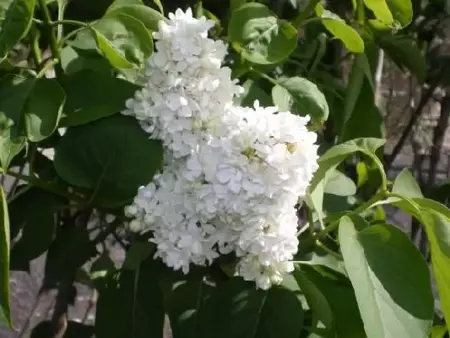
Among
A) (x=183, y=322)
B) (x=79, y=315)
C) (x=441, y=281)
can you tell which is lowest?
(x=79, y=315)

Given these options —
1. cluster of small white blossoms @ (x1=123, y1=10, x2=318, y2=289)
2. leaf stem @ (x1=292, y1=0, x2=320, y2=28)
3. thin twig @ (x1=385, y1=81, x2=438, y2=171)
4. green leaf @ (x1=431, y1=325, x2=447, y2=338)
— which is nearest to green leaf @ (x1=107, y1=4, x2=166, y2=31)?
cluster of small white blossoms @ (x1=123, y1=10, x2=318, y2=289)

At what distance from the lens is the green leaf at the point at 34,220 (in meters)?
0.57

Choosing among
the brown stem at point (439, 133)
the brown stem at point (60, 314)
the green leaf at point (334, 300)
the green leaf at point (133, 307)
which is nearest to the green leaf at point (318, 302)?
the green leaf at point (334, 300)

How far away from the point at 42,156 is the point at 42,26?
137 mm

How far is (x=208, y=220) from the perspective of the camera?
48 centimetres

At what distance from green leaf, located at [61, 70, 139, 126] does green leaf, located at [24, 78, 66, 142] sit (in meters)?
0.02

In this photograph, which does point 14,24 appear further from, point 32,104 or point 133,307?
point 133,307

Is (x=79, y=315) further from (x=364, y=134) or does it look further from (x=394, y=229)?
(x=394, y=229)

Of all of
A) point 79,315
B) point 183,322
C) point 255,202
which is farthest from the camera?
point 79,315

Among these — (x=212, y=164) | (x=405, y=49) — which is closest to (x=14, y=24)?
(x=212, y=164)

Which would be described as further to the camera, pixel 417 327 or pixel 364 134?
pixel 364 134

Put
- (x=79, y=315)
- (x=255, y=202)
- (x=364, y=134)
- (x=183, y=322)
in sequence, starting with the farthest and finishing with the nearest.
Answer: (x=79, y=315) → (x=364, y=134) → (x=183, y=322) → (x=255, y=202)

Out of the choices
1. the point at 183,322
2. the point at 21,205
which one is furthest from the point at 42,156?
the point at 183,322

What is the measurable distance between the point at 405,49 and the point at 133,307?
351mm
